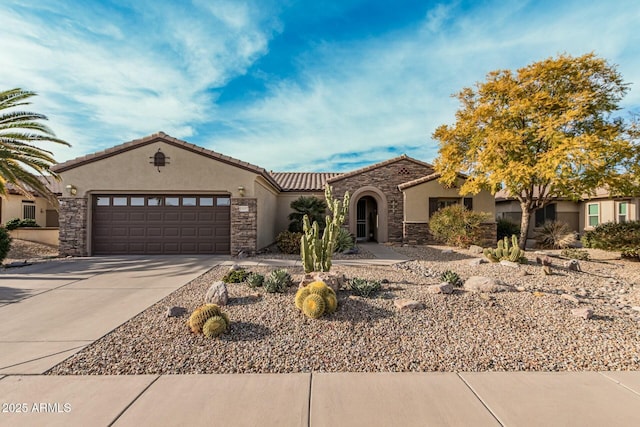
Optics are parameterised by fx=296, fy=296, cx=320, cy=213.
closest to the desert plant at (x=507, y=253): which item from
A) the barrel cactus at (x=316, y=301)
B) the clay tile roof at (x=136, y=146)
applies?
the barrel cactus at (x=316, y=301)

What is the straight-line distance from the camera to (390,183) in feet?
57.3

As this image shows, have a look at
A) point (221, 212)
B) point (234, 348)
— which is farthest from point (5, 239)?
point (234, 348)

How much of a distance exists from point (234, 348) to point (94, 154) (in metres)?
12.2

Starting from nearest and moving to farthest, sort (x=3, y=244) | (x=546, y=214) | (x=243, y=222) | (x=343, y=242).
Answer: (x=3, y=244) → (x=243, y=222) → (x=343, y=242) → (x=546, y=214)

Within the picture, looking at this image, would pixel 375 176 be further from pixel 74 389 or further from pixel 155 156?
pixel 74 389

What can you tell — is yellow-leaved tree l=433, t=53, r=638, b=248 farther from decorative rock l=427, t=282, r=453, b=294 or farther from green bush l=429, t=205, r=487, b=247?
decorative rock l=427, t=282, r=453, b=294

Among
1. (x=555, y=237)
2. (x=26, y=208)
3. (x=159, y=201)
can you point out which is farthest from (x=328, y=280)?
(x=26, y=208)

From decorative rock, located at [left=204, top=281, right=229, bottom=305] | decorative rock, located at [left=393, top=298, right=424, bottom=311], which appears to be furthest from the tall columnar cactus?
decorative rock, located at [left=393, top=298, right=424, bottom=311]

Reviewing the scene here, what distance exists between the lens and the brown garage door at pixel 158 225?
493 inches

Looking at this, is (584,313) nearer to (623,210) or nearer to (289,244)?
(289,244)

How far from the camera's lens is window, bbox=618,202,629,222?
16656 millimetres

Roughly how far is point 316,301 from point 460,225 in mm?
11671

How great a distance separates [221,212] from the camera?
41.4ft

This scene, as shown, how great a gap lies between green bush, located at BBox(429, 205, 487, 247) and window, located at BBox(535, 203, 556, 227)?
364 inches
